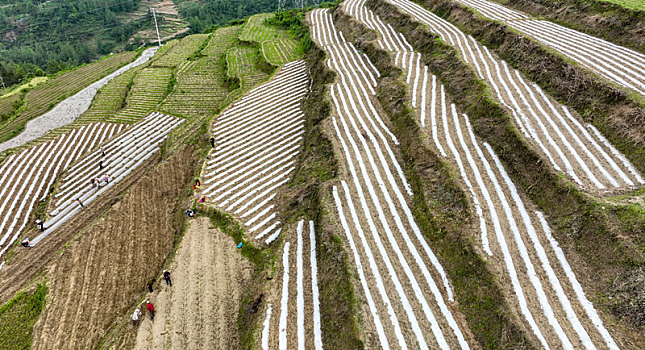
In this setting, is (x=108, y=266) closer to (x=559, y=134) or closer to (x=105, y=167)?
(x=105, y=167)

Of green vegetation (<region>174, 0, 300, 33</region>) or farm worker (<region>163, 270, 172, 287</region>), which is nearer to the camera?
farm worker (<region>163, 270, 172, 287</region>)

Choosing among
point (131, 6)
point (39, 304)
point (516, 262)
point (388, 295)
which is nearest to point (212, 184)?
point (39, 304)

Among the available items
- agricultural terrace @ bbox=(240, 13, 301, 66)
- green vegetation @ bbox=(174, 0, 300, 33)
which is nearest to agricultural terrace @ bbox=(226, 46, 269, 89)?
agricultural terrace @ bbox=(240, 13, 301, 66)

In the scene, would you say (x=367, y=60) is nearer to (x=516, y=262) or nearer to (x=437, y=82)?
(x=437, y=82)

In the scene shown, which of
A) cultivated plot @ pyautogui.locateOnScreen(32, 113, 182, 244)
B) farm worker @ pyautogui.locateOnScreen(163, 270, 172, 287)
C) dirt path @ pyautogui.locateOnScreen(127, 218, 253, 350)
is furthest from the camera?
cultivated plot @ pyautogui.locateOnScreen(32, 113, 182, 244)

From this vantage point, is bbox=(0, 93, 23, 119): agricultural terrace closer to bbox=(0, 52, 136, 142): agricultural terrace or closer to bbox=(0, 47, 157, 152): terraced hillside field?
bbox=(0, 52, 136, 142): agricultural terrace

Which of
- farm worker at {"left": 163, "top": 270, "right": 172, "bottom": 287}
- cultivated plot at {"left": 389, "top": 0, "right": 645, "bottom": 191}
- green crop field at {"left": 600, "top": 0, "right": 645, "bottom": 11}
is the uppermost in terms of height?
green crop field at {"left": 600, "top": 0, "right": 645, "bottom": 11}
